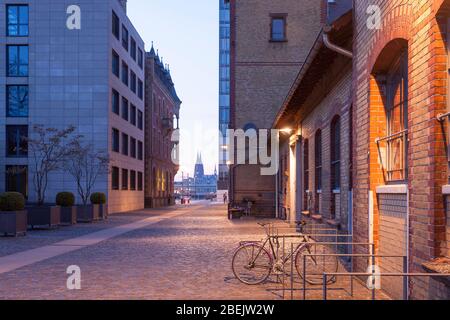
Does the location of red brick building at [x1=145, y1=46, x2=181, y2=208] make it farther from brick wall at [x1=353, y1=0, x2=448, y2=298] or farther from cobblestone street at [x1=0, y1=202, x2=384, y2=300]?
brick wall at [x1=353, y1=0, x2=448, y2=298]

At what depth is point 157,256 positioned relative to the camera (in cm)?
1388

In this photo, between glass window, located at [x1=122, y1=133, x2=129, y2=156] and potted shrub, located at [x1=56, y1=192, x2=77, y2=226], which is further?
glass window, located at [x1=122, y1=133, x2=129, y2=156]

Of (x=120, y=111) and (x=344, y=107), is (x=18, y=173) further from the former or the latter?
(x=344, y=107)

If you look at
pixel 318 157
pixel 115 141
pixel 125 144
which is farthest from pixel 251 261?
pixel 125 144

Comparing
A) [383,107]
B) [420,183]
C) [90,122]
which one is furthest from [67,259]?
[90,122]

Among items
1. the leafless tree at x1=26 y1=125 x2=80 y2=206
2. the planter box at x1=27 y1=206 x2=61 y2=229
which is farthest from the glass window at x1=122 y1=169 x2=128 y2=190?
the planter box at x1=27 y1=206 x2=61 y2=229

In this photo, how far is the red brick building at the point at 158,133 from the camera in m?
57.7

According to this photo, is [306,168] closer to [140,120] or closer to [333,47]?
[333,47]

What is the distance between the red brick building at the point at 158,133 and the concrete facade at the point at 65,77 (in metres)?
18.0

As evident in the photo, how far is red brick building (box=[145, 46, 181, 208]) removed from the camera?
57688mm

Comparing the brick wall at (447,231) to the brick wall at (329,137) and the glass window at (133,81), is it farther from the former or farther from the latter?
the glass window at (133,81)

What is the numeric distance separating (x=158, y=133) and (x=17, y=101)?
26.0 metres

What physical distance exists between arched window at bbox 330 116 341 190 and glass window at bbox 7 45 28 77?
30.0 metres

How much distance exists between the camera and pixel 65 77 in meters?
39.0
